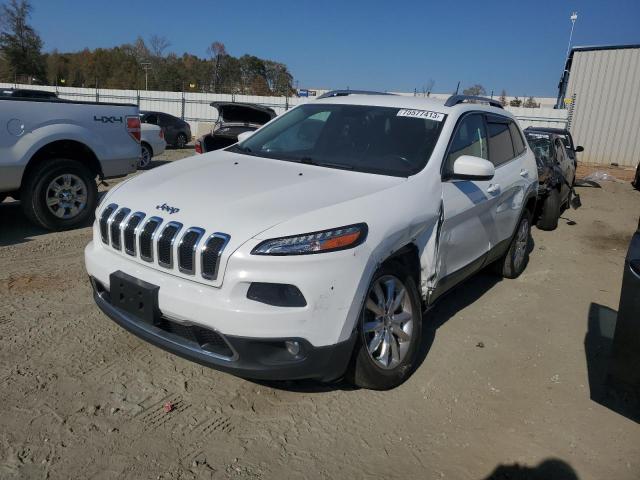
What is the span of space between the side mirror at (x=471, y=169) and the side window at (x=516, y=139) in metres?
1.99

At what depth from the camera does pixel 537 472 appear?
2643mm

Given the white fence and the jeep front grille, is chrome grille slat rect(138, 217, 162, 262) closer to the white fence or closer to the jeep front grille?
the jeep front grille

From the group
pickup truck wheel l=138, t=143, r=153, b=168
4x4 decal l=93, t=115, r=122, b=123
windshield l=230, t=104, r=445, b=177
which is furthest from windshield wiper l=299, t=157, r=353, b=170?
pickup truck wheel l=138, t=143, r=153, b=168

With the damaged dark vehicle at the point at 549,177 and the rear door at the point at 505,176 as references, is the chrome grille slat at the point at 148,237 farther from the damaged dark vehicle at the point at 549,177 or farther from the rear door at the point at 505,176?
the damaged dark vehicle at the point at 549,177

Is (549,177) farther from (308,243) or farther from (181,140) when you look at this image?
(181,140)

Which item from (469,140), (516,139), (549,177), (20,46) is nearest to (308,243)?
(469,140)

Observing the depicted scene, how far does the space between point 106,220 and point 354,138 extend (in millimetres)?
1872

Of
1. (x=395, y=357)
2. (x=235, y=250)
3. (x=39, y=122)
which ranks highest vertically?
(x=39, y=122)

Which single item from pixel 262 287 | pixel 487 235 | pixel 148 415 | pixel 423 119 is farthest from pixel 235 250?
pixel 487 235

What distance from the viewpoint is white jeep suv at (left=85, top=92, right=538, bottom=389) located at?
2.56 m

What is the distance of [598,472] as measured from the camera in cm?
268

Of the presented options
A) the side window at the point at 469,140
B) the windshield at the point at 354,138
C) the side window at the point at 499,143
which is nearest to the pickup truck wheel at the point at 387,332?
the windshield at the point at 354,138

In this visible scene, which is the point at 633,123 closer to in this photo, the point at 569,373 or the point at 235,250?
the point at 569,373

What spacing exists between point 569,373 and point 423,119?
83.7 inches
